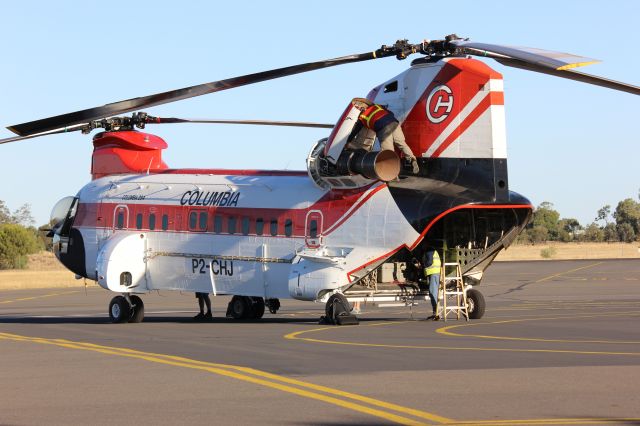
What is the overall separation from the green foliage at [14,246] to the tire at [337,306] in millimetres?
64423

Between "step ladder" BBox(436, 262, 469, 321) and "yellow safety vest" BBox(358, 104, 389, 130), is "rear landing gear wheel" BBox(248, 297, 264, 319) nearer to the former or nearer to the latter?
"step ladder" BBox(436, 262, 469, 321)

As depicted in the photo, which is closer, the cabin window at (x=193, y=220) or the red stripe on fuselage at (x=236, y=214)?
the red stripe on fuselage at (x=236, y=214)

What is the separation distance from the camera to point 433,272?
27641 millimetres

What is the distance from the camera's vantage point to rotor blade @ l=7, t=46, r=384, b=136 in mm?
23344

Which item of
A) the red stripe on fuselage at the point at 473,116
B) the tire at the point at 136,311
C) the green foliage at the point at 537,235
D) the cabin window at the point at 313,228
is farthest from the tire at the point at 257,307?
the green foliage at the point at 537,235

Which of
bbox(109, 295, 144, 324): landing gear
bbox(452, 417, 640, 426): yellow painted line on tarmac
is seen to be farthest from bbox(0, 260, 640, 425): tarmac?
bbox(109, 295, 144, 324): landing gear

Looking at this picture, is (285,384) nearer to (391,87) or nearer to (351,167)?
(351,167)

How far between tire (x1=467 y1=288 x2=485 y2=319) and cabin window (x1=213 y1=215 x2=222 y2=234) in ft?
23.7

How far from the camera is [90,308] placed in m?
41.9

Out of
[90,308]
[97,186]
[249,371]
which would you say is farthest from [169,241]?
[249,371]

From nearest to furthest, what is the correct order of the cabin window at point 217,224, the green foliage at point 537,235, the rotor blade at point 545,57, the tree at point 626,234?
the rotor blade at point 545,57
the cabin window at point 217,224
the tree at point 626,234
the green foliage at point 537,235

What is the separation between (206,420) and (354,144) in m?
15.5

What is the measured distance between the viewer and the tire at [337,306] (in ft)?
87.8

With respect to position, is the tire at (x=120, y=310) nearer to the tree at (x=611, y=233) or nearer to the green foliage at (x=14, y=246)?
the green foliage at (x=14, y=246)
